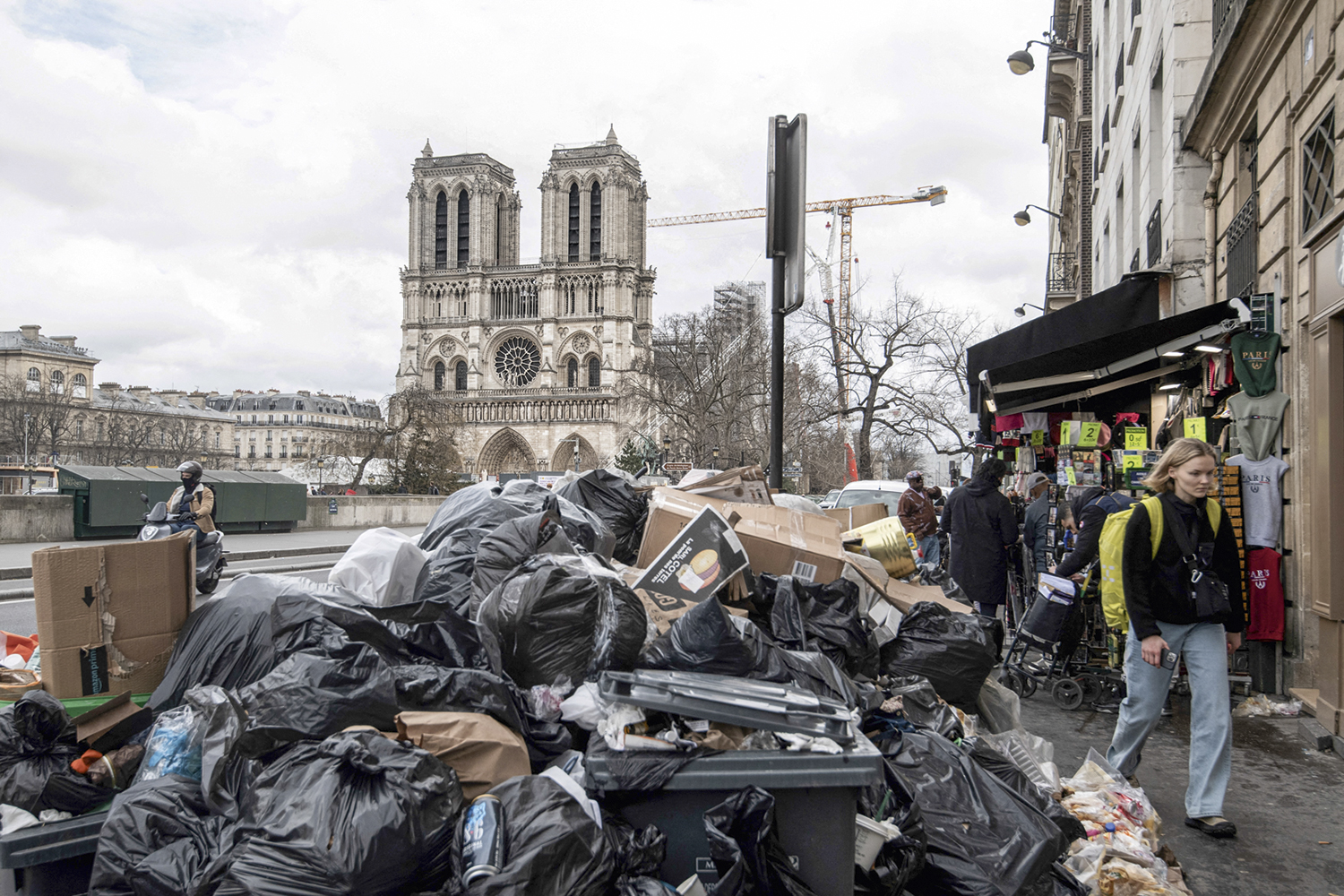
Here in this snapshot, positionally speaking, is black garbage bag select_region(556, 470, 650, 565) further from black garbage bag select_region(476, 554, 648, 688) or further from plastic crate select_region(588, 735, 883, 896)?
plastic crate select_region(588, 735, 883, 896)

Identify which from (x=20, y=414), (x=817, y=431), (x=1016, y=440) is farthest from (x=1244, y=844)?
(x=20, y=414)

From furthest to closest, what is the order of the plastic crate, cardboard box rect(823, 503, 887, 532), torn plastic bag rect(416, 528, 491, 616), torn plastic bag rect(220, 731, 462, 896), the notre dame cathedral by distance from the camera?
the notre dame cathedral < cardboard box rect(823, 503, 887, 532) < torn plastic bag rect(416, 528, 491, 616) < the plastic crate < torn plastic bag rect(220, 731, 462, 896)

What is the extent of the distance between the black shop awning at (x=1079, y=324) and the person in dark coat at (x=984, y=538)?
165cm

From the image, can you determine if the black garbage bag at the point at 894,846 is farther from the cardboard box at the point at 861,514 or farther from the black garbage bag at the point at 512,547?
the cardboard box at the point at 861,514

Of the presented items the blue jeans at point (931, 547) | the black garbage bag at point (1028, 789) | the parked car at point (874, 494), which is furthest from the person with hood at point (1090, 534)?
the parked car at point (874, 494)

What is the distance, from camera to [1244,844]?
3.95 m

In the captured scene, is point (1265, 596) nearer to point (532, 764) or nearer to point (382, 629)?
point (532, 764)

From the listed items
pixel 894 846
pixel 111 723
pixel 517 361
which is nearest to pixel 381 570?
pixel 111 723

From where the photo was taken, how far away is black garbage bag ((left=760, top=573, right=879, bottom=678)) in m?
4.00

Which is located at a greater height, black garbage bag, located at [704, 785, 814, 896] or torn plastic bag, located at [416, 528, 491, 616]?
torn plastic bag, located at [416, 528, 491, 616]

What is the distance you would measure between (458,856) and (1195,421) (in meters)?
6.51

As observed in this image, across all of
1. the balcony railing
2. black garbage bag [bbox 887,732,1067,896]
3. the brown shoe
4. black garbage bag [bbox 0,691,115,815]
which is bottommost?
the brown shoe

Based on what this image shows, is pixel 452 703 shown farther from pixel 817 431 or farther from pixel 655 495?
pixel 817 431

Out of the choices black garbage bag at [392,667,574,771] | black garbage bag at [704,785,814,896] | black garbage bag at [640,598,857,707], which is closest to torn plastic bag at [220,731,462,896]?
black garbage bag at [392,667,574,771]
